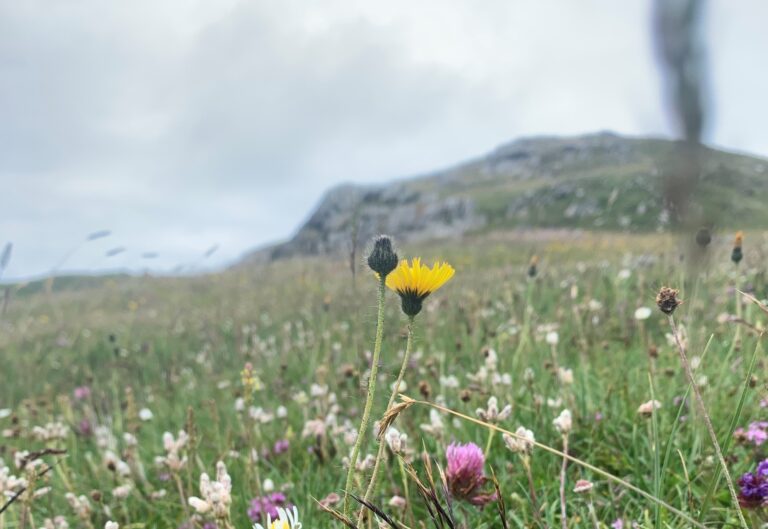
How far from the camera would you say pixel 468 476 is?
108cm

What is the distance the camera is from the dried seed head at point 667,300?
2.75 ft

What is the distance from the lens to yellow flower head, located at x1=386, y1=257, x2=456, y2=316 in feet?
3.19

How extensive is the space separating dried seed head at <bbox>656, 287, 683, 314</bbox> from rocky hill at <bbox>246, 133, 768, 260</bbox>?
7.77ft

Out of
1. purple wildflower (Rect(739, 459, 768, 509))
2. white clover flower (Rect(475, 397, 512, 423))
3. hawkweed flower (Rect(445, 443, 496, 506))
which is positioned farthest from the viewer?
white clover flower (Rect(475, 397, 512, 423))

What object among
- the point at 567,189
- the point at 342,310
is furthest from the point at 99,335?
the point at 567,189

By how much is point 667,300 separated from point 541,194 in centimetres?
389

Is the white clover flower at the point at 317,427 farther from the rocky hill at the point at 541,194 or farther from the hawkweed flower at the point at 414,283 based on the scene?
the rocky hill at the point at 541,194

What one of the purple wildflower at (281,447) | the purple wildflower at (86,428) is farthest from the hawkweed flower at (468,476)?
the purple wildflower at (86,428)

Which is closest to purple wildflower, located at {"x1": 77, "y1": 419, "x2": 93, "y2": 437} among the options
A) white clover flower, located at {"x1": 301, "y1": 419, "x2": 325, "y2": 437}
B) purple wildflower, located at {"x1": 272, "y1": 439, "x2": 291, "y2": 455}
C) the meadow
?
the meadow

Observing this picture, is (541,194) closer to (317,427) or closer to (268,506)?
(317,427)

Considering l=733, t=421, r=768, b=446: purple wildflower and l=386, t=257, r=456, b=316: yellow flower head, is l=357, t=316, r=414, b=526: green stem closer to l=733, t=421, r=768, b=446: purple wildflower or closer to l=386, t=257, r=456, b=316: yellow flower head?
l=386, t=257, r=456, b=316: yellow flower head

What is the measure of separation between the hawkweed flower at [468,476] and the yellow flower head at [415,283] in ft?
1.14

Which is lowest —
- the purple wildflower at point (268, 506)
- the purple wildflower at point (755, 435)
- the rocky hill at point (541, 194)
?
the purple wildflower at point (268, 506)

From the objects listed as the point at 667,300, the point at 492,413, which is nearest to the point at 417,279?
the point at 667,300
